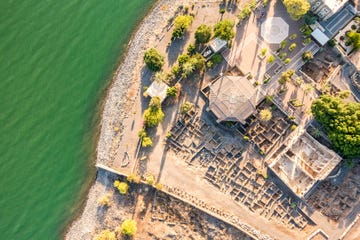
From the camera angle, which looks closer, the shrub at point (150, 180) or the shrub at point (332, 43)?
the shrub at point (332, 43)

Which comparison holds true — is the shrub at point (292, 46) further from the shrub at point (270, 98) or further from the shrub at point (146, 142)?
the shrub at point (146, 142)

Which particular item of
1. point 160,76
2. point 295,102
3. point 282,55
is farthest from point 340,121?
point 160,76

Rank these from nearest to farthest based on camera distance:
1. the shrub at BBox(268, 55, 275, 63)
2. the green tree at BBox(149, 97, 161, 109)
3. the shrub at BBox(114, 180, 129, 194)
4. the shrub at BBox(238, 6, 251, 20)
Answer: the shrub at BBox(268, 55, 275, 63)
the green tree at BBox(149, 97, 161, 109)
the shrub at BBox(238, 6, 251, 20)
the shrub at BBox(114, 180, 129, 194)

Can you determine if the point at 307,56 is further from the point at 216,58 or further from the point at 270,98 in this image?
the point at 216,58

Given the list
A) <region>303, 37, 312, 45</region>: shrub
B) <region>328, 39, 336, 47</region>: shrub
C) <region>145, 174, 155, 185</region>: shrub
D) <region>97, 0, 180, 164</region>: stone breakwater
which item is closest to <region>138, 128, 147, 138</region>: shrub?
<region>97, 0, 180, 164</region>: stone breakwater

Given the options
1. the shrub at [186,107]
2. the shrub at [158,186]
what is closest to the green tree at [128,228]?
the shrub at [158,186]

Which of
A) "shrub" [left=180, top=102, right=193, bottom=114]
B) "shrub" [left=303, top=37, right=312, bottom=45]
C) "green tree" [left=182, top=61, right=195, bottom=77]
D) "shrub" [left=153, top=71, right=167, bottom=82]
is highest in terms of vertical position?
"shrub" [left=153, top=71, right=167, bottom=82]

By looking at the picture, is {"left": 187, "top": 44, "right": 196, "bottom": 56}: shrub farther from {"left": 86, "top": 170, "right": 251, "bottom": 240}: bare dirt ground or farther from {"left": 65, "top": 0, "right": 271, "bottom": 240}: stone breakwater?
{"left": 86, "top": 170, "right": 251, "bottom": 240}: bare dirt ground
